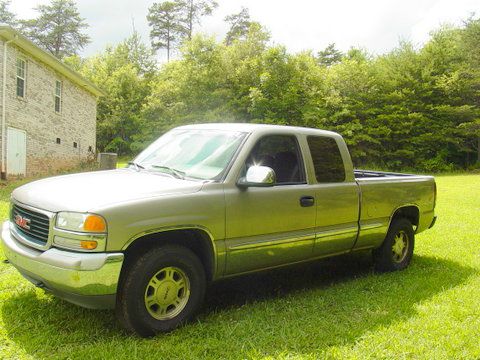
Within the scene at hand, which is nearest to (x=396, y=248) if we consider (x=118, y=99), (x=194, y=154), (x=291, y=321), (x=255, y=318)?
(x=291, y=321)

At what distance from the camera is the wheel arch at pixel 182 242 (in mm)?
3596

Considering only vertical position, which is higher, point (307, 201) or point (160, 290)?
point (307, 201)

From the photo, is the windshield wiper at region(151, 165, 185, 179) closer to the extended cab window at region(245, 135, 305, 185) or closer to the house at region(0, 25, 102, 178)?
the extended cab window at region(245, 135, 305, 185)

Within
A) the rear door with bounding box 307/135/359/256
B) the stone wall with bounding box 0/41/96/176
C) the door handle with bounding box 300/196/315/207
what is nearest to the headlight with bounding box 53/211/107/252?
the door handle with bounding box 300/196/315/207

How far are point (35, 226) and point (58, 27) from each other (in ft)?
187

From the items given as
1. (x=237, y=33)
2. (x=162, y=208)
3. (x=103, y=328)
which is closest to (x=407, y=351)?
(x=162, y=208)

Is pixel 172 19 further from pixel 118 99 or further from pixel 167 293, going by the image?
pixel 167 293

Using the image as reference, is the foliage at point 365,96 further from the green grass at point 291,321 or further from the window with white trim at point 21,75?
the green grass at point 291,321

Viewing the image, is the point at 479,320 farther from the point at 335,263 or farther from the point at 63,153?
the point at 63,153

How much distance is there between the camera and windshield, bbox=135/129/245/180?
422 centimetres

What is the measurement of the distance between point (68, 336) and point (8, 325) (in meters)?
0.59

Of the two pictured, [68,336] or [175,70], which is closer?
[68,336]

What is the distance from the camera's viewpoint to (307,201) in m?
4.72

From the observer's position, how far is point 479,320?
4.35 meters
